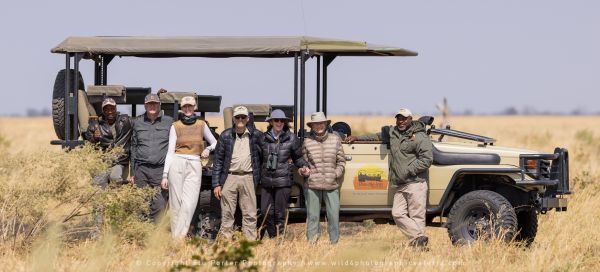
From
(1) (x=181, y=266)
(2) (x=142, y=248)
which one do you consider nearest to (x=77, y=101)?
(2) (x=142, y=248)

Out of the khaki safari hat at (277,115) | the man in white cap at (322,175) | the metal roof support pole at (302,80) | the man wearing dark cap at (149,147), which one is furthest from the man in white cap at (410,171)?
the man wearing dark cap at (149,147)

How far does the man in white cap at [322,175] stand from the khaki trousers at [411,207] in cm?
58

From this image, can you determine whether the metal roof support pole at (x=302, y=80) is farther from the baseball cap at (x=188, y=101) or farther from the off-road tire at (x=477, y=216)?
the off-road tire at (x=477, y=216)

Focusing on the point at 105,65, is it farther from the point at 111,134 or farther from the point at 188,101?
the point at 188,101

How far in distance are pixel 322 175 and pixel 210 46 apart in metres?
1.67

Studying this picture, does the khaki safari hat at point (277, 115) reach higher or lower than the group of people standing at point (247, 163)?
higher

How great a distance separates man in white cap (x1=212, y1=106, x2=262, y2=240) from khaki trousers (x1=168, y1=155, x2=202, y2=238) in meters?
0.21

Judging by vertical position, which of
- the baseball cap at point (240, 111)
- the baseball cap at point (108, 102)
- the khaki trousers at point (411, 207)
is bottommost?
the khaki trousers at point (411, 207)

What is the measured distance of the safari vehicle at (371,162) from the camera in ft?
37.8

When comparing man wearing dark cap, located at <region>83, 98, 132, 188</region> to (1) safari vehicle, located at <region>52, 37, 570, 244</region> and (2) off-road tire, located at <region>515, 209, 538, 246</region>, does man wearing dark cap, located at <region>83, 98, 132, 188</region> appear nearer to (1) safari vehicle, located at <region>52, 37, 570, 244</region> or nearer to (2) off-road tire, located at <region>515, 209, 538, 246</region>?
(1) safari vehicle, located at <region>52, 37, 570, 244</region>

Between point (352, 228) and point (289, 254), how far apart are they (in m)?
3.86

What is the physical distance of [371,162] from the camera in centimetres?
1160

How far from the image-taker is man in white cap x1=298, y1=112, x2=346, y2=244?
37.5 feet

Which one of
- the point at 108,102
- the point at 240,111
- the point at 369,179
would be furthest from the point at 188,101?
the point at 369,179
